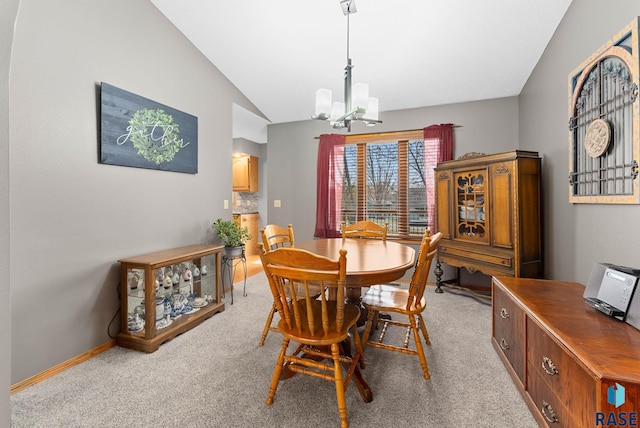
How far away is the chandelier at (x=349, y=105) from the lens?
2182 millimetres

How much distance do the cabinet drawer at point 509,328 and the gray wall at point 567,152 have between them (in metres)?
0.69

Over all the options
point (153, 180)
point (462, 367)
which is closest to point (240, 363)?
point (462, 367)

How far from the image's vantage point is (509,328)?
71.0 inches

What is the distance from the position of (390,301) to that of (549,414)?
0.94 meters

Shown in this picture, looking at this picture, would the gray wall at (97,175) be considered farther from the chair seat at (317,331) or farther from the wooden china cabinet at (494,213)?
the chair seat at (317,331)

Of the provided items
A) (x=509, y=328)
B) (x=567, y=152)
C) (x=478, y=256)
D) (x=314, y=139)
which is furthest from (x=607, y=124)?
(x=314, y=139)

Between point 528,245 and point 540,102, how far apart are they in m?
1.45

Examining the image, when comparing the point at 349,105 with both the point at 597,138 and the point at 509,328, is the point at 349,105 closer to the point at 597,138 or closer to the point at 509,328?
the point at 597,138

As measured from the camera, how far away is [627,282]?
1292mm

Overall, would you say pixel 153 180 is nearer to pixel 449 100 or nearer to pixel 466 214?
pixel 466 214

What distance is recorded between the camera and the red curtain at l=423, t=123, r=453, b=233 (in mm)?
3682

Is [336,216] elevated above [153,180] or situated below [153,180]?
below

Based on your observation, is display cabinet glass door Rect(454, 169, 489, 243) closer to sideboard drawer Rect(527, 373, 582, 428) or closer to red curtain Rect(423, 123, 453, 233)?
red curtain Rect(423, 123, 453, 233)

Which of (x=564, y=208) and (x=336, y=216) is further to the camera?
(x=336, y=216)
